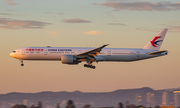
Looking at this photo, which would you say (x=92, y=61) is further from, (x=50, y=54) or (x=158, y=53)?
(x=158, y=53)

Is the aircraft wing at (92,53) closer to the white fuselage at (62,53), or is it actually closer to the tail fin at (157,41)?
the white fuselage at (62,53)

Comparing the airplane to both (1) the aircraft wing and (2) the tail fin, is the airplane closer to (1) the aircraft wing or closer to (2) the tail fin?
(1) the aircraft wing

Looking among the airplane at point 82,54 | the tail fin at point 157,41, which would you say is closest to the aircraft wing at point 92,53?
the airplane at point 82,54

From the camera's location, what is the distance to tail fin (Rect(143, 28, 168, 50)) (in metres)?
58.2

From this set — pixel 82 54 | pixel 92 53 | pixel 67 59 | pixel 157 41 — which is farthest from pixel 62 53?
pixel 157 41

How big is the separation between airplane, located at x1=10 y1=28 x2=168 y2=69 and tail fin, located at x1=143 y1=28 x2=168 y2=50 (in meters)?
2.48

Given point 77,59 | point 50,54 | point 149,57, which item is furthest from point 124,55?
point 50,54

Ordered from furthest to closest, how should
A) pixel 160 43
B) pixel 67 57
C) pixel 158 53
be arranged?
pixel 160 43 < pixel 158 53 < pixel 67 57

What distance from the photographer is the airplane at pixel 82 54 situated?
51969 mm

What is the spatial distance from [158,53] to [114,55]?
8.74m

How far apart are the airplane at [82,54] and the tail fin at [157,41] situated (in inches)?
97.7

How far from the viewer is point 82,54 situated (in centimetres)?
5178

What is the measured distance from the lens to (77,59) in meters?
52.9

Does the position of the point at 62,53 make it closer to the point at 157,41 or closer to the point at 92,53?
the point at 92,53
